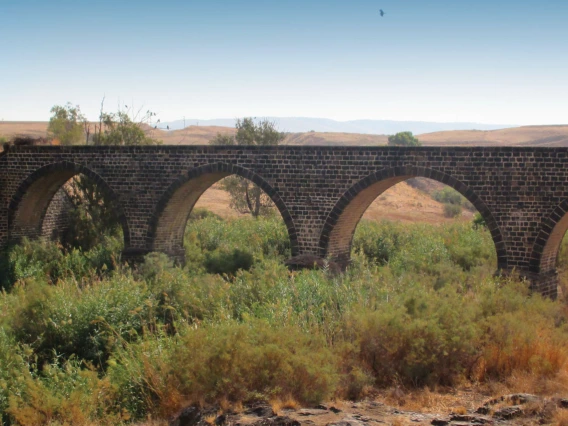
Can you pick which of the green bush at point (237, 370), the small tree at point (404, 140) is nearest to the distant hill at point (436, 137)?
the small tree at point (404, 140)

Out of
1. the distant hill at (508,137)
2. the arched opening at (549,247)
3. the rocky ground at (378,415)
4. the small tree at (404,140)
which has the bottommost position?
the rocky ground at (378,415)

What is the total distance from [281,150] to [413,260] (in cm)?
474

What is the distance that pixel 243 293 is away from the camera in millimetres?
12906

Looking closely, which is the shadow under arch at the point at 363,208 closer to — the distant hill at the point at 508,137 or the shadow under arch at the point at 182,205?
the shadow under arch at the point at 182,205

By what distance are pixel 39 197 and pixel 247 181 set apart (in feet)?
43.1

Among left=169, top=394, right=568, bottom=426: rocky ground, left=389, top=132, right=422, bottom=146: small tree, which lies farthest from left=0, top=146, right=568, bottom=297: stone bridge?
left=389, top=132, right=422, bottom=146: small tree

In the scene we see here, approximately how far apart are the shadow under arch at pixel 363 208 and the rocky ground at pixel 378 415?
6.84 metres

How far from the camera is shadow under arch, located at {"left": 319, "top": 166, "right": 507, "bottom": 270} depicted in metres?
14.7

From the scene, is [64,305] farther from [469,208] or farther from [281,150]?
[469,208]

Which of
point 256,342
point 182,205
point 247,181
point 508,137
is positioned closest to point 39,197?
point 182,205

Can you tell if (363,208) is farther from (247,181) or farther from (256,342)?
(247,181)

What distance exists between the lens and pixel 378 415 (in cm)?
800

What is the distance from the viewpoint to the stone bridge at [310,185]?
1427 cm

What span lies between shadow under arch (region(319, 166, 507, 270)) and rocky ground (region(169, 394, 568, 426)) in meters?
6.84
